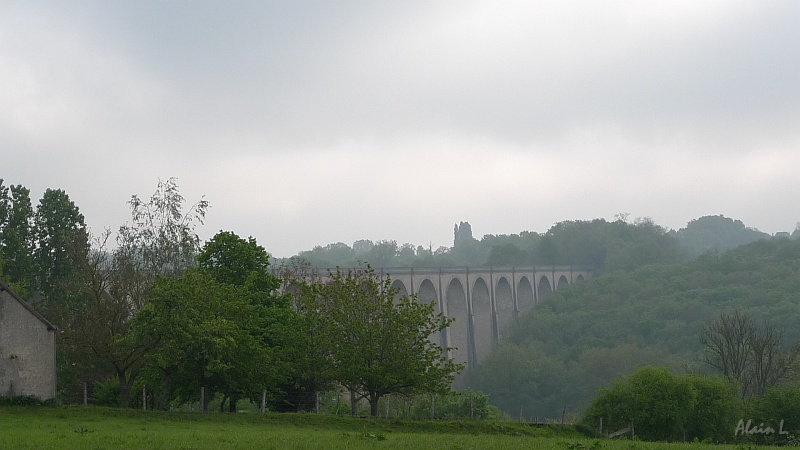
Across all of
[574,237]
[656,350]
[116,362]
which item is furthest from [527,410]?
[574,237]

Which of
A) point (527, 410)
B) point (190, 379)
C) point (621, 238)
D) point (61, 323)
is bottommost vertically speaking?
point (527, 410)

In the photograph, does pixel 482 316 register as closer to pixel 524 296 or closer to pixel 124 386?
pixel 524 296

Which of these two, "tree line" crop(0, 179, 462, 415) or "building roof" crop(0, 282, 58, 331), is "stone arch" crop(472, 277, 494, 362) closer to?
"tree line" crop(0, 179, 462, 415)

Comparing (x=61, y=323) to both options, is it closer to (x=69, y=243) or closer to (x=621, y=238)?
(x=69, y=243)

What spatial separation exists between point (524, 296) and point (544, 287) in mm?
6314

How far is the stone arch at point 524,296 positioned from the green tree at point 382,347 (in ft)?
290

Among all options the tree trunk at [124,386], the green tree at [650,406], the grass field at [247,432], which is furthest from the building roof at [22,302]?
the green tree at [650,406]

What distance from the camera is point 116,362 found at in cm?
3675

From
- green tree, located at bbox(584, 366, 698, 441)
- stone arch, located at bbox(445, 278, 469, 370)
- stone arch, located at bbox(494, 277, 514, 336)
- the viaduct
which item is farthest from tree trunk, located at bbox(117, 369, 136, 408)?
stone arch, located at bbox(494, 277, 514, 336)

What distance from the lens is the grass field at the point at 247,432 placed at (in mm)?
21859

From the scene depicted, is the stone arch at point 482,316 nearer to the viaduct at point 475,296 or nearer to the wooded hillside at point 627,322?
the viaduct at point 475,296

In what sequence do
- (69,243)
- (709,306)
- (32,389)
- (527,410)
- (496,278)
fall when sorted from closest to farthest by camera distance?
(32,389), (69,243), (527,410), (709,306), (496,278)

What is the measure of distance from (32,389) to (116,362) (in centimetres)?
418

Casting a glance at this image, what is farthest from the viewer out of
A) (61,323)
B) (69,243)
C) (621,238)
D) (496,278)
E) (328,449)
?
(621,238)
